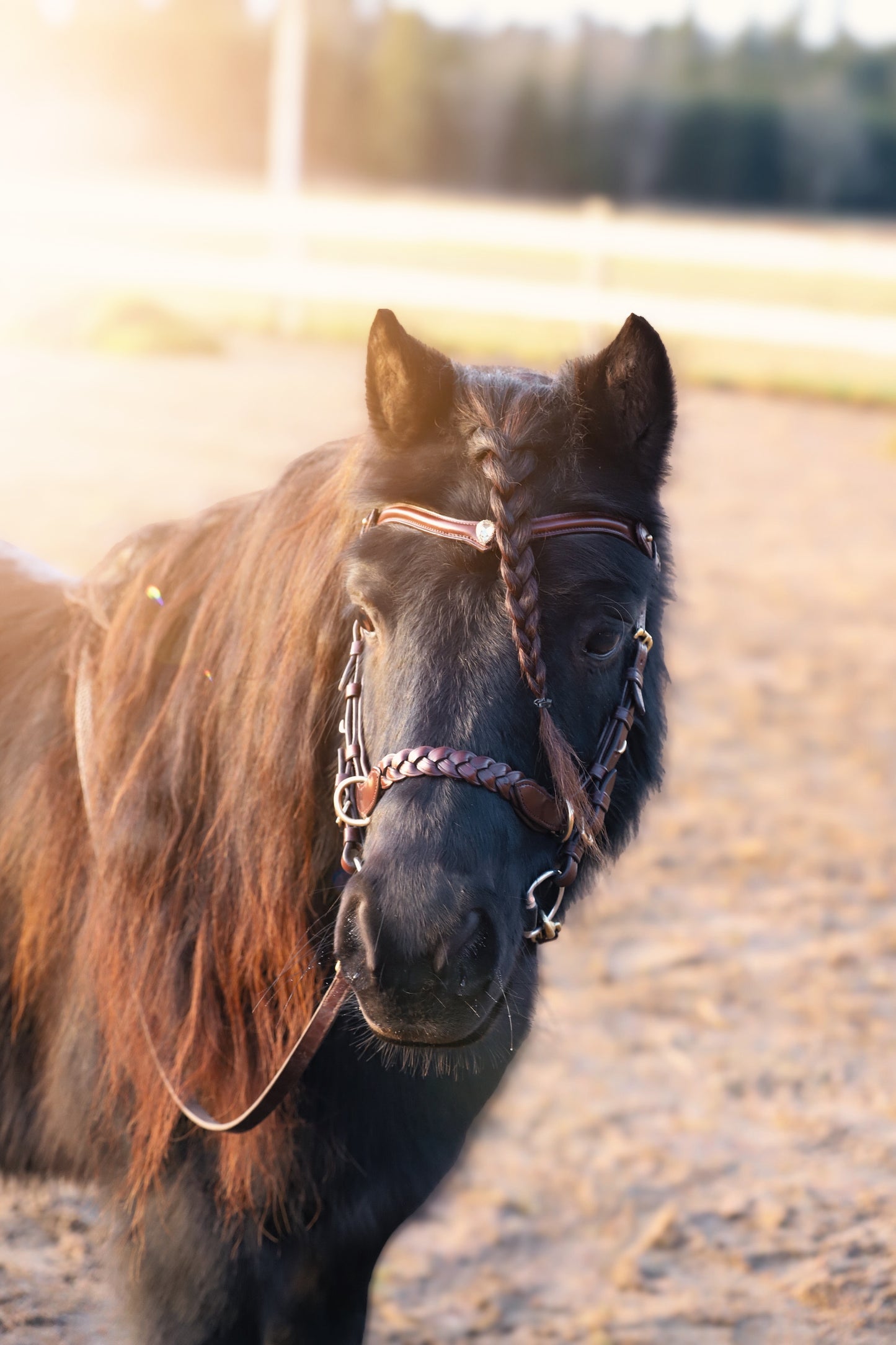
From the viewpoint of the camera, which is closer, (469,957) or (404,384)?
(469,957)

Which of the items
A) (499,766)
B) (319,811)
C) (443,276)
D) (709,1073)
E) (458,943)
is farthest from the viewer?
(443,276)

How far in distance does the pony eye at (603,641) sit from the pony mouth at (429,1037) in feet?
1.50

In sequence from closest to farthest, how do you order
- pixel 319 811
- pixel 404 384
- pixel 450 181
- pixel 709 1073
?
1. pixel 404 384
2. pixel 319 811
3. pixel 709 1073
4. pixel 450 181

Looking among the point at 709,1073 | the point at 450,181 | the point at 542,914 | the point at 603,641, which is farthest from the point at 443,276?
the point at 450,181

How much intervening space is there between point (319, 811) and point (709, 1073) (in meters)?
2.23

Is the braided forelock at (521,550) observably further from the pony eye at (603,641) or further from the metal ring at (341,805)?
the metal ring at (341,805)

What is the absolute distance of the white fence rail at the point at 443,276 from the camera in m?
13.7

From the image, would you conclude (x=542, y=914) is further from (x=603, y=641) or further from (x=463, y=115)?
(x=463, y=115)

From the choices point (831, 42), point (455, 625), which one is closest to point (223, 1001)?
point (455, 625)

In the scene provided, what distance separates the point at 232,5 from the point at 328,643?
6132 centimetres

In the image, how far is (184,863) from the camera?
1864 mm

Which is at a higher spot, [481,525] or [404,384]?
[404,384]

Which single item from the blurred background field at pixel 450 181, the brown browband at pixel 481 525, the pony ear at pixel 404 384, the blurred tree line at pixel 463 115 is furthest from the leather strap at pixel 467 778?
the blurred tree line at pixel 463 115

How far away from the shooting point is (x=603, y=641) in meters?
1.62
